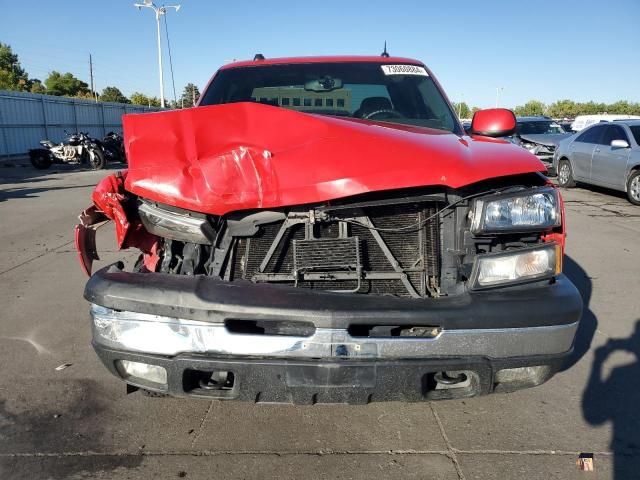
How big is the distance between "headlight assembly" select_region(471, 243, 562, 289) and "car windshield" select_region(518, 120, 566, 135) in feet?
52.2

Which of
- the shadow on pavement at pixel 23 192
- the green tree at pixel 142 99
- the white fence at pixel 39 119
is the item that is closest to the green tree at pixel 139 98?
the green tree at pixel 142 99

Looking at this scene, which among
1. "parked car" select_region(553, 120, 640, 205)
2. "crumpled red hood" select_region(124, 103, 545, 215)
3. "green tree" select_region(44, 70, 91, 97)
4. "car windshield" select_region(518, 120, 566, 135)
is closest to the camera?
"crumpled red hood" select_region(124, 103, 545, 215)

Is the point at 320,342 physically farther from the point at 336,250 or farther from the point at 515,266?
the point at 515,266

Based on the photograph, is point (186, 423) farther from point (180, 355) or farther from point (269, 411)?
point (180, 355)

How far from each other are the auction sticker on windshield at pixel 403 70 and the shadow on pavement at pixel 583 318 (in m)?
2.11

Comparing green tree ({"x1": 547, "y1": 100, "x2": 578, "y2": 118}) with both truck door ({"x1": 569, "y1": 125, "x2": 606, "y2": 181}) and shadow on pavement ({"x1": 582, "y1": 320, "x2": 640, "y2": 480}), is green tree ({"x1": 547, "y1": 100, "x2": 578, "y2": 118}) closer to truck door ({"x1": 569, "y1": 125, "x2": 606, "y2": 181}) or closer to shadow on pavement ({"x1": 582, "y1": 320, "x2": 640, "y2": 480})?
truck door ({"x1": 569, "y1": 125, "x2": 606, "y2": 181})

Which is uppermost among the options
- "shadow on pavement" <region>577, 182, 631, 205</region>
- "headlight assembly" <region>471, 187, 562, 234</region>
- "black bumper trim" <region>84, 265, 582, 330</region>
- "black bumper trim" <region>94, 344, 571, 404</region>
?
"headlight assembly" <region>471, 187, 562, 234</region>

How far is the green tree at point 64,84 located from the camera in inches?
2286

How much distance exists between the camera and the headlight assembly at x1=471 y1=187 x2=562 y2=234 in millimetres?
2207

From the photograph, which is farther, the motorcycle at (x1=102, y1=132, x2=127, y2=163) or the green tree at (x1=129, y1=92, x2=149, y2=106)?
the green tree at (x1=129, y1=92, x2=149, y2=106)

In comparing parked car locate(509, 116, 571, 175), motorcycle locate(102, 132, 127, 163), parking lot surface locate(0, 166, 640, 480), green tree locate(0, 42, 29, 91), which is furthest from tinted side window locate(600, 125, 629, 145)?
green tree locate(0, 42, 29, 91)

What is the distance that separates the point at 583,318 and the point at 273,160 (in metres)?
3.13

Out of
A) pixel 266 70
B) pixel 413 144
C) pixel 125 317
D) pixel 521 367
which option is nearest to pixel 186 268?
pixel 125 317

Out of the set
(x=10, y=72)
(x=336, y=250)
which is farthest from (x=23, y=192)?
(x=10, y=72)
